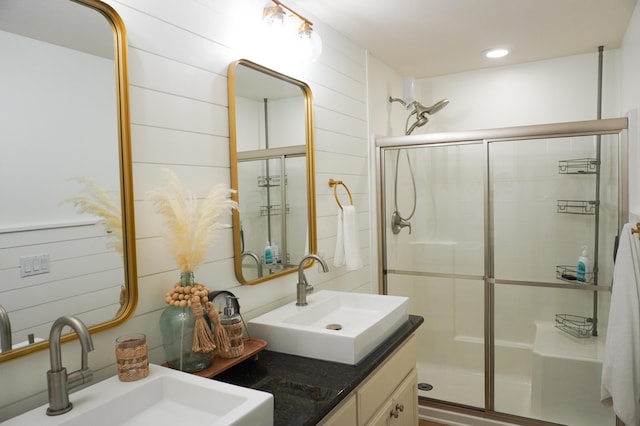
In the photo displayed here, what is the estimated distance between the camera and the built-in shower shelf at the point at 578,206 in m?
2.52

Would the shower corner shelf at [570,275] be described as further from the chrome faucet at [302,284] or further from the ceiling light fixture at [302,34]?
the ceiling light fixture at [302,34]

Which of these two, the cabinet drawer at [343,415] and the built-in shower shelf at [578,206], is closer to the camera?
the cabinet drawer at [343,415]

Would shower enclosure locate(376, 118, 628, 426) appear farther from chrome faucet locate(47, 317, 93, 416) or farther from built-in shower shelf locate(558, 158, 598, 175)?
chrome faucet locate(47, 317, 93, 416)

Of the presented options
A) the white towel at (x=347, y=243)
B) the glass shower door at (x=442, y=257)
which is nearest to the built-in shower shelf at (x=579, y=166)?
the glass shower door at (x=442, y=257)

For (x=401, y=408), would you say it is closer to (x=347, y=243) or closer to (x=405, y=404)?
(x=405, y=404)

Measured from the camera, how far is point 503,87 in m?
3.46

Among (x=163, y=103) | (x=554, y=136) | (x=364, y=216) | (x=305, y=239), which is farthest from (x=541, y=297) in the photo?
(x=163, y=103)

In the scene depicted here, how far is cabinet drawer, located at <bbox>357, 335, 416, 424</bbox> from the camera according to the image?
1554 mm

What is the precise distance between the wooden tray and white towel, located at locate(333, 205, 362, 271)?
849 mm

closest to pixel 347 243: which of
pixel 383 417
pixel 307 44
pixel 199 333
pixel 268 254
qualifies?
pixel 268 254

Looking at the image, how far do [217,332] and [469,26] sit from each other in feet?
7.36

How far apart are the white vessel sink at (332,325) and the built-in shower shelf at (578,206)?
1.27 metres

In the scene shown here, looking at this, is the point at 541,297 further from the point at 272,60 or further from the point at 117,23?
the point at 117,23

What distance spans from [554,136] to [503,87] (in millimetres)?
1082
